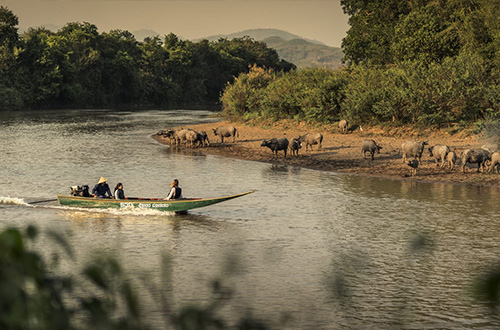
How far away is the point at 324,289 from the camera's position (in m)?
14.8

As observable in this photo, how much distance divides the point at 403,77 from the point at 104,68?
84704mm

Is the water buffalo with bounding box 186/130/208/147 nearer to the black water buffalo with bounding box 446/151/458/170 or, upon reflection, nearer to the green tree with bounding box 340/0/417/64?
the black water buffalo with bounding box 446/151/458/170

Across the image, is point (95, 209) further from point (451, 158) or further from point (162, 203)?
point (451, 158)

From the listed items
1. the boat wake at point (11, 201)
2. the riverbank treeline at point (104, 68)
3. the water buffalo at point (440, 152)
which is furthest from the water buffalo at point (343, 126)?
the riverbank treeline at point (104, 68)

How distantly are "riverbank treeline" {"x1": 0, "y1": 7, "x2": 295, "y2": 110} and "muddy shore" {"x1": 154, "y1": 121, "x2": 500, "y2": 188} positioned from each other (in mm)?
53707

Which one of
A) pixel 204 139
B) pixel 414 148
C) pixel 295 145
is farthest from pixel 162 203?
pixel 204 139

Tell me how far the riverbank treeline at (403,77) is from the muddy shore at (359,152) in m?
1.69

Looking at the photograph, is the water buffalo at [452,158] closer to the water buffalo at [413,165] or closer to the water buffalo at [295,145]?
the water buffalo at [413,165]

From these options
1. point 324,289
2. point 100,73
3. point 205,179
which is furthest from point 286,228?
point 100,73

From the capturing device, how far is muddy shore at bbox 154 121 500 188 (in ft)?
100

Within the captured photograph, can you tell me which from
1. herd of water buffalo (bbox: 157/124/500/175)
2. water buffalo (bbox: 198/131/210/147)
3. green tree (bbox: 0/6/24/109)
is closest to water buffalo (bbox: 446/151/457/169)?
herd of water buffalo (bbox: 157/124/500/175)

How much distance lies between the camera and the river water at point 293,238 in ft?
43.8

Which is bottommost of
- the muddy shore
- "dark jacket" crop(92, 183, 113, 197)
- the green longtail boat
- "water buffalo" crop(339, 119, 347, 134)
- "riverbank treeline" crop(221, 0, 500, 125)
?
the green longtail boat

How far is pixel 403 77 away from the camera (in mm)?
45094
